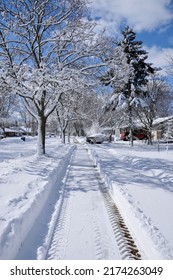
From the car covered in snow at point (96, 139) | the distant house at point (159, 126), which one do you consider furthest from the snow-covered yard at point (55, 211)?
the car covered in snow at point (96, 139)

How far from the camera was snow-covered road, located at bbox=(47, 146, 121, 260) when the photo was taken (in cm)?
429

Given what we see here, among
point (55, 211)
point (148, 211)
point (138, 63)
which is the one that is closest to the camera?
point (148, 211)

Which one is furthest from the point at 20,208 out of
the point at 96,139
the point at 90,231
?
the point at 96,139

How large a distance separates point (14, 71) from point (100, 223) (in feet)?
36.5

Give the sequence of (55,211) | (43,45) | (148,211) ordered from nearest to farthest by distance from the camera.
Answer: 1. (148,211)
2. (55,211)
3. (43,45)

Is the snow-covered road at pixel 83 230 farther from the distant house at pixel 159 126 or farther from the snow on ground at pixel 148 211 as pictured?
the distant house at pixel 159 126

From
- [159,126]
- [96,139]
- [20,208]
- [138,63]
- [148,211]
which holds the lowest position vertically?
[148,211]

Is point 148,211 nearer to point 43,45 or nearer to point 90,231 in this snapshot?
point 90,231

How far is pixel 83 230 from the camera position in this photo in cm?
517

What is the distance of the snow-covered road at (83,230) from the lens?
4.29m

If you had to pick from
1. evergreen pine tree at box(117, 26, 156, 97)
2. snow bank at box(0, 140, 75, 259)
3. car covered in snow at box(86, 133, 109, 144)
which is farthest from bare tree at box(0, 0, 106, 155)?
car covered in snow at box(86, 133, 109, 144)

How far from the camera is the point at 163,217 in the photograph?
5.65 meters
